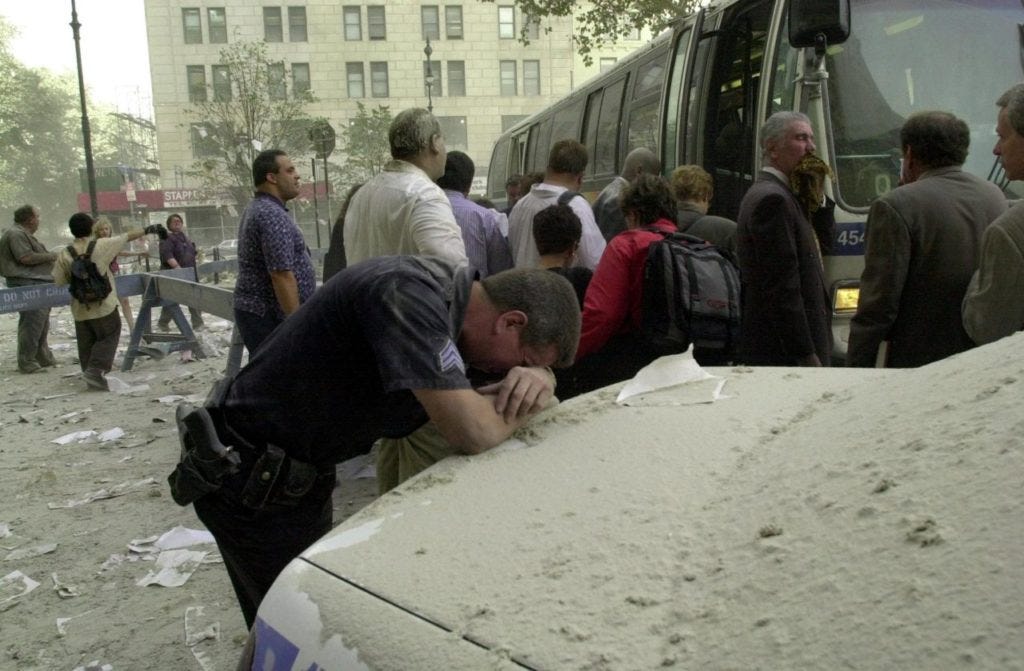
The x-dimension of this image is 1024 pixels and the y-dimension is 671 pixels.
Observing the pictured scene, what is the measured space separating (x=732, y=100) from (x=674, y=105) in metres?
0.74

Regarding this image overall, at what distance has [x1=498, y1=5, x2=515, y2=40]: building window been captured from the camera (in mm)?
56344

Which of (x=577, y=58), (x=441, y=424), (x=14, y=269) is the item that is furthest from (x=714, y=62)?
(x=577, y=58)

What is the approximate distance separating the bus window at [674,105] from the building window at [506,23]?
52519 millimetres

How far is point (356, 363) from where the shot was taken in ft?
7.50

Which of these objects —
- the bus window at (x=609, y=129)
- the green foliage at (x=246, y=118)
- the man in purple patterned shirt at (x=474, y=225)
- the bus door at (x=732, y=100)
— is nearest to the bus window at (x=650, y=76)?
the bus window at (x=609, y=129)

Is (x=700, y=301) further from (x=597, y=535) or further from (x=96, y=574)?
(x=96, y=574)

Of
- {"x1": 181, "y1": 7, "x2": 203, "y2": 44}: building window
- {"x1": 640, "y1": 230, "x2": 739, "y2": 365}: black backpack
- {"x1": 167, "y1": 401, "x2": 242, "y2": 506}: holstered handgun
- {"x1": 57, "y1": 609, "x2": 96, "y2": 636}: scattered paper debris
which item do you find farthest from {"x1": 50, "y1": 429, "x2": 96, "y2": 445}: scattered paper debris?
{"x1": 181, "y1": 7, "x2": 203, "y2": 44}: building window

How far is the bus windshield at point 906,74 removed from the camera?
5434mm

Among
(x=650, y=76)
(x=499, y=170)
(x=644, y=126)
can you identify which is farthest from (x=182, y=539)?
(x=499, y=170)

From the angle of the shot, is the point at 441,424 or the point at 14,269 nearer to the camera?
the point at 441,424

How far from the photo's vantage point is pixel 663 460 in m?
1.76

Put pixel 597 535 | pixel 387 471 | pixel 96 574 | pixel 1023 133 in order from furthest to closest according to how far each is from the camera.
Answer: pixel 96 574
pixel 1023 133
pixel 387 471
pixel 597 535

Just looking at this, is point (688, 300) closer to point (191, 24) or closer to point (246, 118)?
point (246, 118)

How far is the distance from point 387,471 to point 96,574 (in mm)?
2288
